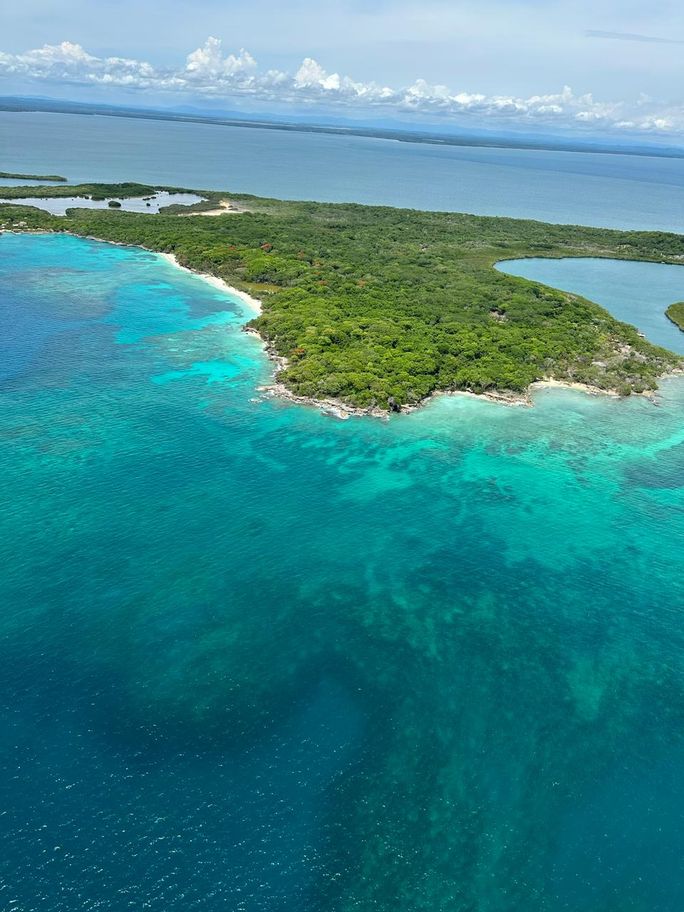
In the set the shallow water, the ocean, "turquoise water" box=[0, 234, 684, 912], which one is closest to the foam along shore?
the ocean

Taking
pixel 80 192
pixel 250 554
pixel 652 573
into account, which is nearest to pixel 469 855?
pixel 250 554

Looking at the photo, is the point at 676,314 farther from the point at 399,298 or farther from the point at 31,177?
the point at 31,177

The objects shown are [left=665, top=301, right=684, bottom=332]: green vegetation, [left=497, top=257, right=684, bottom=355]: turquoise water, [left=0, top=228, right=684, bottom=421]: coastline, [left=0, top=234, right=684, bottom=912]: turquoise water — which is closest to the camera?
[left=0, top=234, right=684, bottom=912]: turquoise water

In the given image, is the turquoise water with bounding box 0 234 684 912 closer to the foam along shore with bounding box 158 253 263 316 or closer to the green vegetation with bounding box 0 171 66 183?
the foam along shore with bounding box 158 253 263 316

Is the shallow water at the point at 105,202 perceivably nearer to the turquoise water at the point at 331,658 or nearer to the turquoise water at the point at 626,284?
the turquoise water at the point at 626,284

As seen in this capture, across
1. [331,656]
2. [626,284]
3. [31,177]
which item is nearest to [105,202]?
[31,177]

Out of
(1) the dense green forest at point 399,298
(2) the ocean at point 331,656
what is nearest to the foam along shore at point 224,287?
(1) the dense green forest at point 399,298
